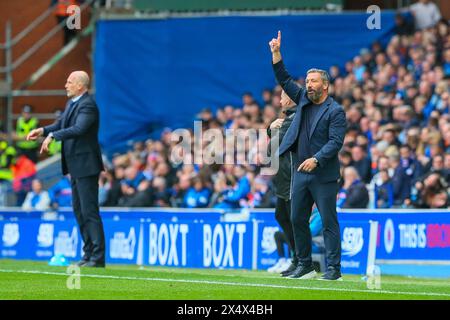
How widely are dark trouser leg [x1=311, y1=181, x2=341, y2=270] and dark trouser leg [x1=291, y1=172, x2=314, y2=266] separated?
0.14 metres

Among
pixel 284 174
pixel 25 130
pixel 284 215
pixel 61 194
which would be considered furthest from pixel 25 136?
pixel 284 174

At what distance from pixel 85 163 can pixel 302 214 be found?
11.1ft

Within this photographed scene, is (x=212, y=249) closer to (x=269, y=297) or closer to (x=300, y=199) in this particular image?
(x=300, y=199)

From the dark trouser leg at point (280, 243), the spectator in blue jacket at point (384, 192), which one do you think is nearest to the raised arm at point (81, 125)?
the dark trouser leg at point (280, 243)

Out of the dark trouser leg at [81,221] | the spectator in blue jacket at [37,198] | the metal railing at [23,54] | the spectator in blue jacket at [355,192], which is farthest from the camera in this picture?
the metal railing at [23,54]

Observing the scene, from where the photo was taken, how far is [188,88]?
27875 millimetres

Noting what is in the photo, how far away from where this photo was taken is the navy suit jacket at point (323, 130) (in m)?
12.7

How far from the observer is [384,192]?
2009 cm

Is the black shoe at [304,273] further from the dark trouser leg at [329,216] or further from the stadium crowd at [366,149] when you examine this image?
the stadium crowd at [366,149]

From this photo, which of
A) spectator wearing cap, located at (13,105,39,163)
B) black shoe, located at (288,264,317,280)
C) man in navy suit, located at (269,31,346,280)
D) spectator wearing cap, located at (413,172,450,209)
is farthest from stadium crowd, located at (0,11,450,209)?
man in navy suit, located at (269,31,346,280)

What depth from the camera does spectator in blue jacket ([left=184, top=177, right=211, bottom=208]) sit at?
907 inches

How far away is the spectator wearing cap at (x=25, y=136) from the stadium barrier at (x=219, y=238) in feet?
14.2

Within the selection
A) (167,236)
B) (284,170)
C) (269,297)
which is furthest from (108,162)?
(269,297)
